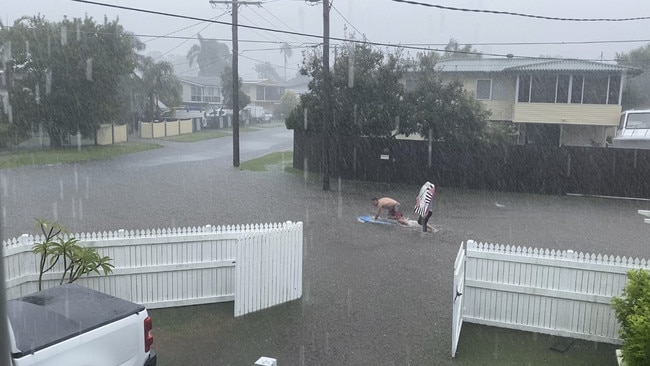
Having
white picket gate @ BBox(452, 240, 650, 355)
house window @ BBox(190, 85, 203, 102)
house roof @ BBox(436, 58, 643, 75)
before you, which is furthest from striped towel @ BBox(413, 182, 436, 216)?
house window @ BBox(190, 85, 203, 102)

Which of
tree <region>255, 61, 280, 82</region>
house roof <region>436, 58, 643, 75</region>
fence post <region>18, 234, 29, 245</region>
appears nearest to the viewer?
fence post <region>18, 234, 29, 245</region>

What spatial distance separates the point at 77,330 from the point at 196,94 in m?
64.9

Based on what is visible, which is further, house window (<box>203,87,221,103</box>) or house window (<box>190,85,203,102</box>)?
house window (<box>203,87,221,103</box>)

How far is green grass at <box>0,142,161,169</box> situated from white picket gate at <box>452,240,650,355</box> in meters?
21.0

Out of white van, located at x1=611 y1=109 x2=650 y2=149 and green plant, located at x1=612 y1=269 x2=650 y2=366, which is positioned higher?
white van, located at x1=611 y1=109 x2=650 y2=149

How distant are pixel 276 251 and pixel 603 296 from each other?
432 centimetres

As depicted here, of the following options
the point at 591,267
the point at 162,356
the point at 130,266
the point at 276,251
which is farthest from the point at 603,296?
the point at 130,266

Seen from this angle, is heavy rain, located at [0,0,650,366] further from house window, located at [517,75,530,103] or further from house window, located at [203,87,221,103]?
house window, located at [203,87,221,103]

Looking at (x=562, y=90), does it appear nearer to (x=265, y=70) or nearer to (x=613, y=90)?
(x=613, y=90)

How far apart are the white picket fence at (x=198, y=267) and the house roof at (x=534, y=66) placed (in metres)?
19.9

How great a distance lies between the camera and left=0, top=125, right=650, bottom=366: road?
7.35 meters

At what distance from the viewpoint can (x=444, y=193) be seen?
812 inches

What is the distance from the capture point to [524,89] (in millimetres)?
30531

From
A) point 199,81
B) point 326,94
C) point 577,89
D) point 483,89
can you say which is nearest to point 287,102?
point 199,81
